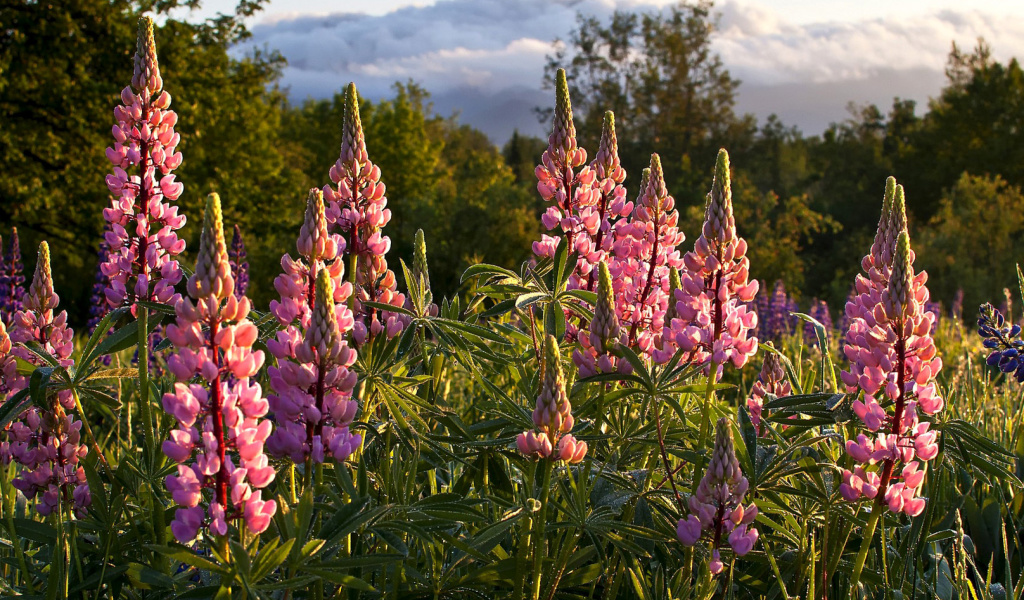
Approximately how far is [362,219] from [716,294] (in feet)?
3.22

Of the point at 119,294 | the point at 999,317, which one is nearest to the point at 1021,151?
the point at 999,317

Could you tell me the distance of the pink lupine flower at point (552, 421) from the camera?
1688 millimetres

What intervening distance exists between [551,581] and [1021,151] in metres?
42.2

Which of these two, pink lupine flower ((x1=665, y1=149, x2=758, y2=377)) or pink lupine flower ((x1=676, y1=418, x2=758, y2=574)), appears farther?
pink lupine flower ((x1=665, y1=149, x2=758, y2=377))

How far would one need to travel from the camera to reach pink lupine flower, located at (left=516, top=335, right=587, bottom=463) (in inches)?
66.4

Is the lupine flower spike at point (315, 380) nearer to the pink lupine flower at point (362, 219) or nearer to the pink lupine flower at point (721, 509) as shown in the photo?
the pink lupine flower at point (362, 219)

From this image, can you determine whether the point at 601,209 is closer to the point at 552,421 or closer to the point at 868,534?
the point at 552,421

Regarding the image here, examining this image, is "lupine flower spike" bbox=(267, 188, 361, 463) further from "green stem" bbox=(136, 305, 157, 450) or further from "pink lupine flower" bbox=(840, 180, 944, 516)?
"pink lupine flower" bbox=(840, 180, 944, 516)

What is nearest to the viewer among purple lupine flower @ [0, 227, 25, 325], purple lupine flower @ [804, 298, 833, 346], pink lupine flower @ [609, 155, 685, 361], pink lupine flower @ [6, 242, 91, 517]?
pink lupine flower @ [6, 242, 91, 517]

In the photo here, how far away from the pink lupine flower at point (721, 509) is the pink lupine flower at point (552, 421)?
0.30m

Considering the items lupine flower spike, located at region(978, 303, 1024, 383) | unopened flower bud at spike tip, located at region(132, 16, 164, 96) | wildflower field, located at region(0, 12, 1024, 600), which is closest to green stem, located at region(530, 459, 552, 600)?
wildflower field, located at region(0, 12, 1024, 600)

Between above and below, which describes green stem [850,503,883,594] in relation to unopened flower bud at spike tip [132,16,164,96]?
below

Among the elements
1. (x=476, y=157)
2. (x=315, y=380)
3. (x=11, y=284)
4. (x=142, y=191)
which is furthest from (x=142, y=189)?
(x=476, y=157)

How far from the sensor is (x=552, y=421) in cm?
169
